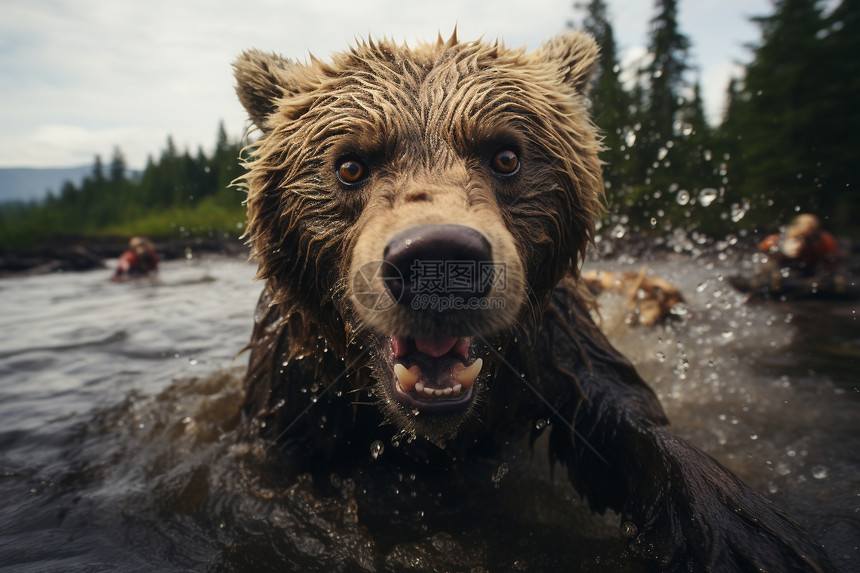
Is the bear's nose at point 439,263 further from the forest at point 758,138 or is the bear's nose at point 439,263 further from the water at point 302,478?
the forest at point 758,138

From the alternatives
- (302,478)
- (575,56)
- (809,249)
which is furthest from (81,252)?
(809,249)

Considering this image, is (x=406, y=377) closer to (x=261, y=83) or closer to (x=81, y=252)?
(x=261, y=83)

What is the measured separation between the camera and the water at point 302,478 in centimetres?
262

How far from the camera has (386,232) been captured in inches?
77.8

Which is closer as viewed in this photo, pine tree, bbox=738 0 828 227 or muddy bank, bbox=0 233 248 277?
pine tree, bbox=738 0 828 227

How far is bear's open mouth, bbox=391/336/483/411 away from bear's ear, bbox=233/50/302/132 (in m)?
1.83

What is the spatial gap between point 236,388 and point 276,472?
7.73ft

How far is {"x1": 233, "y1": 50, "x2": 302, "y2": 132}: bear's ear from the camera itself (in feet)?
9.99

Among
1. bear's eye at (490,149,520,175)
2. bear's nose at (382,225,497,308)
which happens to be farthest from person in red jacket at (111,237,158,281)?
bear's nose at (382,225,497,308)

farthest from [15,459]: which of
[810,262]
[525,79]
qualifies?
[810,262]

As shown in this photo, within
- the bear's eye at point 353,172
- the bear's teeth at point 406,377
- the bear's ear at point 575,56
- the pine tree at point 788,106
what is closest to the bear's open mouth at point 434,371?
the bear's teeth at point 406,377

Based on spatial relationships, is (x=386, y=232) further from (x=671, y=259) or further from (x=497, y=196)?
(x=671, y=259)

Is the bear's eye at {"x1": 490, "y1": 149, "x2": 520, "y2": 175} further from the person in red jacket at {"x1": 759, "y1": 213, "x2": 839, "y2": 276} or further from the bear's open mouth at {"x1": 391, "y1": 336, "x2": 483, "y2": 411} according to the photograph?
the person in red jacket at {"x1": 759, "y1": 213, "x2": 839, "y2": 276}

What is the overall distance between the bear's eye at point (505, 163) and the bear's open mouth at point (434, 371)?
2.90ft
